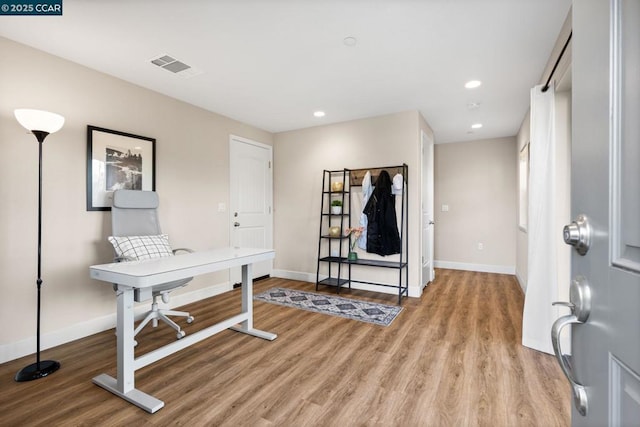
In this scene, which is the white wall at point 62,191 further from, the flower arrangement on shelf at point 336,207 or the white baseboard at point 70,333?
the flower arrangement on shelf at point 336,207

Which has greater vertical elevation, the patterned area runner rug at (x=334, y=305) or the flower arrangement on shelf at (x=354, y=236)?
the flower arrangement on shelf at (x=354, y=236)

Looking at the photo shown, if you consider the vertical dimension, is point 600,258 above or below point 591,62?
below

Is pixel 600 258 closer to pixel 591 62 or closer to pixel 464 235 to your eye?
pixel 591 62

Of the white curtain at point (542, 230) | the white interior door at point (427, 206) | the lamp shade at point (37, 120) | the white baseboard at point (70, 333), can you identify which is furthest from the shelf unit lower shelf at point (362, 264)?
the lamp shade at point (37, 120)

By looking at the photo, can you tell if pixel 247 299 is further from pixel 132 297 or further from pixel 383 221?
pixel 383 221

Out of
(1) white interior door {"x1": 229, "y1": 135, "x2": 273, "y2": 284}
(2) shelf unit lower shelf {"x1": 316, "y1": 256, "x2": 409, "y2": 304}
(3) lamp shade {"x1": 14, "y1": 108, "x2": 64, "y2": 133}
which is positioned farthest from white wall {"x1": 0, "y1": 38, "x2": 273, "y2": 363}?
(2) shelf unit lower shelf {"x1": 316, "y1": 256, "x2": 409, "y2": 304}

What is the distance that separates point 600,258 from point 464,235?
18.0 feet

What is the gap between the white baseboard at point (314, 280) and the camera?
12.6ft

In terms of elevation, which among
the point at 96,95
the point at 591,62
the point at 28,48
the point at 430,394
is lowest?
the point at 430,394

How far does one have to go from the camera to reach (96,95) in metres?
2.75

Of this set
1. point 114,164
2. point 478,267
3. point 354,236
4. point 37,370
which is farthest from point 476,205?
point 37,370

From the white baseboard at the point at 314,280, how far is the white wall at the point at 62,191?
5.61ft

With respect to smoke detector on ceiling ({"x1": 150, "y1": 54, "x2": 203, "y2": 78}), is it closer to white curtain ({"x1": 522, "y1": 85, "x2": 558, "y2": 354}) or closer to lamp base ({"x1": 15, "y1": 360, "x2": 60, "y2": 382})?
lamp base ({"x1": 15, "y1": 360, "x2": 60, "y2": 382})

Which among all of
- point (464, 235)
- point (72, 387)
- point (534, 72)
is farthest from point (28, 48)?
point (464, 235)
